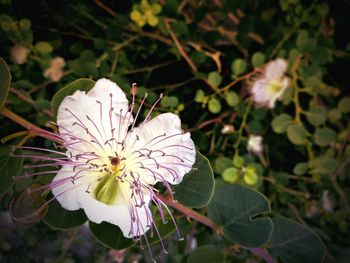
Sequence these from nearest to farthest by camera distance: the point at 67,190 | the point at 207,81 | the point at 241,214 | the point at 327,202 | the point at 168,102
A: the point at 67,190
the point at 241,214
the point at 168,102
the point at 207,81
the point at 327,202

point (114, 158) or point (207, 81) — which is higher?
point (114, 158)

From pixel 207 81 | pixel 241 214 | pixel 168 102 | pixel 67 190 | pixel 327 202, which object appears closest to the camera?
pixel 67 190

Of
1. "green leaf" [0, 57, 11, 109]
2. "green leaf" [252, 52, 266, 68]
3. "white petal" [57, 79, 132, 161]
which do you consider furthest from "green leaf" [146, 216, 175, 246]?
"green leaf" [252, 52, 266, 68]

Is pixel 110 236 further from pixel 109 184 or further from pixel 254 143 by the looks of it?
pixel 254 143

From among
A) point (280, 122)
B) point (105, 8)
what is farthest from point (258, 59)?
point (105, 8)

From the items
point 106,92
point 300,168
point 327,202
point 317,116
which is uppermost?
point 106,92

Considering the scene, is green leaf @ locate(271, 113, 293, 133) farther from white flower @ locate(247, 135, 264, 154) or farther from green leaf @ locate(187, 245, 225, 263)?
green leaf @ locate(187, 245, 225, 263)

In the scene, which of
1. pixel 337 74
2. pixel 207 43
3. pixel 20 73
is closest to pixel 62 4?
pixel 20 73

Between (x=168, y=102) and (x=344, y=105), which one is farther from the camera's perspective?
(x=344, y=105)
